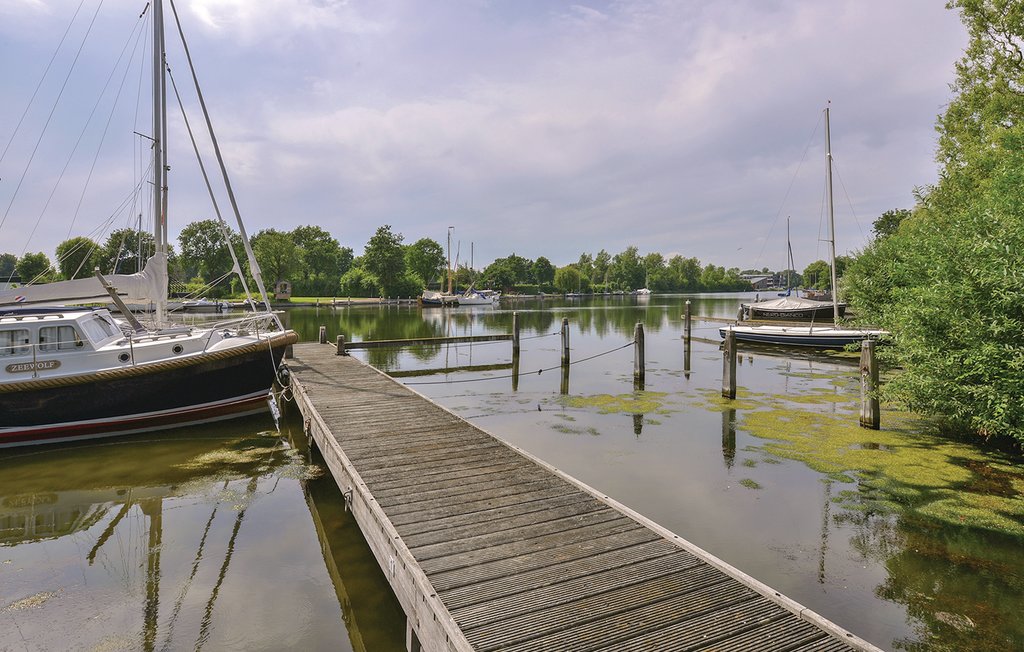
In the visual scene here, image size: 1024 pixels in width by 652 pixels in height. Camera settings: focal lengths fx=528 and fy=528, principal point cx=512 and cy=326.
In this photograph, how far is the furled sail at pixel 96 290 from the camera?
12492 mm

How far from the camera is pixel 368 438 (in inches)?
368

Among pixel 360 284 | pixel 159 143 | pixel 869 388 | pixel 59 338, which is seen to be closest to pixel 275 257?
pixel 360 284

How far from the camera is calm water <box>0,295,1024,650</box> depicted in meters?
5.66

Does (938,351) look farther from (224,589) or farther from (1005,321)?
(224,589)

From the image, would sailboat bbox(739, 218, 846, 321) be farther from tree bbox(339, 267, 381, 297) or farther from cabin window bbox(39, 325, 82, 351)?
tree bbox(339, 267, 381, 297)

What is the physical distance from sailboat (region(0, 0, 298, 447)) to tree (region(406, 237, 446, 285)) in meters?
90.9

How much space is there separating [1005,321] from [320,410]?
1252 centimetres

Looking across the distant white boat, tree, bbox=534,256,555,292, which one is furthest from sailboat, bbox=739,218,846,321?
tree, bbox=534,256,555,292

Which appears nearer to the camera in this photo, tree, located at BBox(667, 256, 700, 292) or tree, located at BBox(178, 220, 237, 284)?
tree, located at BBox(178, 220, 237, 284)

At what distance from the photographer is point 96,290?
13484 mm

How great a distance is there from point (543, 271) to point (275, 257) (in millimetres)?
75510

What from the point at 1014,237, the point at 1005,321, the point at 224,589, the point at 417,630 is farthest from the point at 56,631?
the point at 1014,237

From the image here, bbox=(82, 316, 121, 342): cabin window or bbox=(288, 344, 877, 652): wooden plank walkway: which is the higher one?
bbox=(82, 316, 121, 342): cabin window

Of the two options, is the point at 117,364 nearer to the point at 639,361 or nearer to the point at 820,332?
the point at 639,361
